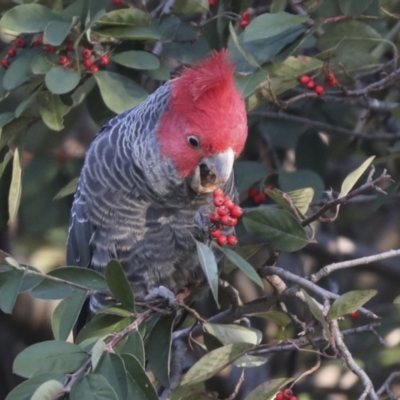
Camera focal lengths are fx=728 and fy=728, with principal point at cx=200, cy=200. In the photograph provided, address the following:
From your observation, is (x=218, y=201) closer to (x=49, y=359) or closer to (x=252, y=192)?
(x=49, y=359)

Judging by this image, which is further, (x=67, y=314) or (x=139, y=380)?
(x=67, y=314)

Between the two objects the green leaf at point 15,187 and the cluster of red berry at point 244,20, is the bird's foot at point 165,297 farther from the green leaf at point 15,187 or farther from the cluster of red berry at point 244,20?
the cluster of red berry at point 244,20

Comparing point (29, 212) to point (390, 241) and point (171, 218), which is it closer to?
point (171, 218)

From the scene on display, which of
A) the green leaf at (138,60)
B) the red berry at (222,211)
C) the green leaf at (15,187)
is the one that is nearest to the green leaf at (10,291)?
the red berry at (222,211)

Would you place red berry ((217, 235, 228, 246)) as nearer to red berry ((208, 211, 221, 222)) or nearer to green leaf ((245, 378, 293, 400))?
red berry ((208, 211, 221, 222))

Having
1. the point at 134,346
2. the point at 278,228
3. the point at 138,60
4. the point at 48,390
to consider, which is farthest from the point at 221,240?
the point at 138,60

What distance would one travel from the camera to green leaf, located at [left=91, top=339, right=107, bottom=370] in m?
1.48

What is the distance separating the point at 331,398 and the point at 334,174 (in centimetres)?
107

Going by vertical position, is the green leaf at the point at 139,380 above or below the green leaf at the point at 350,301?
below

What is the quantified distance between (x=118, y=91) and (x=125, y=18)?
0.74 ft

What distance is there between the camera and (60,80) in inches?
82.7

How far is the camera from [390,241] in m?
3.77

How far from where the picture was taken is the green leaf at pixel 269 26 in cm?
196

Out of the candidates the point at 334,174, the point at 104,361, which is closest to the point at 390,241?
the point at 334,174
